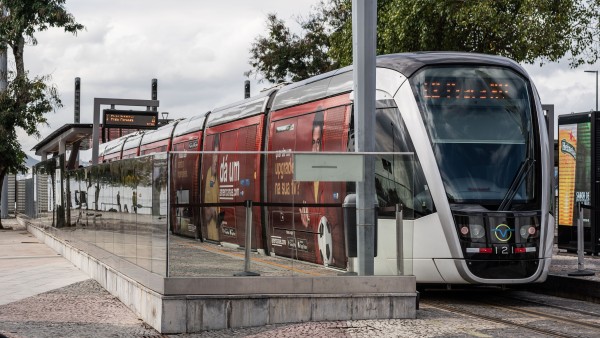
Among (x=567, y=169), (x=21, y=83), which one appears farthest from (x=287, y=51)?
(x=567, y=169)

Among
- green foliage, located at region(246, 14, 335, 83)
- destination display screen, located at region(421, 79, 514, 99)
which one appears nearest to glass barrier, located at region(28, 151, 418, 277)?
destination display screen, located at region(421, 79, 514, 99)

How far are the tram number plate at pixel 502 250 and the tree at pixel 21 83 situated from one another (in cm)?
2762

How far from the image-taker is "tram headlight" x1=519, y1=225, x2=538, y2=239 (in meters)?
14.6

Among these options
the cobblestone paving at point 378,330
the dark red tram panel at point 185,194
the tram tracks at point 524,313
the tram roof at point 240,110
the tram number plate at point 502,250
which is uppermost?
the tram roof at point 240,110

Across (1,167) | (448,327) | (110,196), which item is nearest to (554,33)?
(110,196)

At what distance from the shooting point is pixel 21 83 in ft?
133

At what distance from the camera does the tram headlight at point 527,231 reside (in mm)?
14586

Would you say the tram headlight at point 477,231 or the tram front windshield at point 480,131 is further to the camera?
the tram front windshield at point 480,131

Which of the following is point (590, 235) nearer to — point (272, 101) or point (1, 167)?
point (272, 101)

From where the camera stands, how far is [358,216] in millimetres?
12203

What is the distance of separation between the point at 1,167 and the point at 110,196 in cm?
2684

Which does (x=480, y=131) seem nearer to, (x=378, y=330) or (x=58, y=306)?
(x=378, y=330)

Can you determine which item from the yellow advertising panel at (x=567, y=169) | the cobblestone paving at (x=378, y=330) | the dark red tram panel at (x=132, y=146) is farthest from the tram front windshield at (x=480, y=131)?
the dark red tram panel at (x=132, y=146)

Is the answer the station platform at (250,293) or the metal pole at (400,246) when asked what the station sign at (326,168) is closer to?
the metal pole at (400,246)
